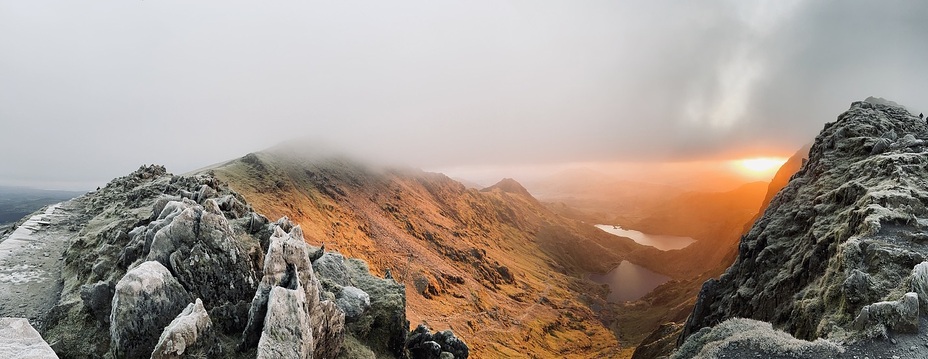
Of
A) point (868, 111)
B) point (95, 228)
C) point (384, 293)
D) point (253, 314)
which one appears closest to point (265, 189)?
point (95, 228)

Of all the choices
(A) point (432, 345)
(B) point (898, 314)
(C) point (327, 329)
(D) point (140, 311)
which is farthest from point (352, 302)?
(B) point (898, 314)

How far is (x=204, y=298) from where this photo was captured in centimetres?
2122

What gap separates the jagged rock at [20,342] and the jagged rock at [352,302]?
16037 mm

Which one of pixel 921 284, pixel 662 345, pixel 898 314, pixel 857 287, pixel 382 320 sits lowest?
pixel 662 345

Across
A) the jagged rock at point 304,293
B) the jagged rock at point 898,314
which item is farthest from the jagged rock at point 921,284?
the jagged rock at point 304,293

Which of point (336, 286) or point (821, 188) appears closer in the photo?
point (336, 286)

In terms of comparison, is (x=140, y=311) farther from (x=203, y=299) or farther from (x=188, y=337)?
(x=203, y=299)

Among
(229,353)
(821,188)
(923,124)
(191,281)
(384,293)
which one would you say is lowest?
(384,293)

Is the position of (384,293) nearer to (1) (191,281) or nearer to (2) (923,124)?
(1) (191,281)

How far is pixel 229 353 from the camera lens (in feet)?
62.0

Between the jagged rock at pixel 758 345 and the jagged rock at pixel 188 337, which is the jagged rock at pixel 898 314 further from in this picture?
the jagged rock at pixel 188 337

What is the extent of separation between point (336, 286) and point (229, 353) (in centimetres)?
1183

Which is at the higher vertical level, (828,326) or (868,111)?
(868,111)

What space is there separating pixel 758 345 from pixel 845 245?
1302 cm
